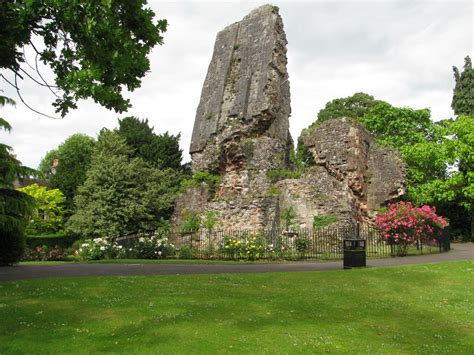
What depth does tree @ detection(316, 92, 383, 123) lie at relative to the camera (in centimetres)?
5088

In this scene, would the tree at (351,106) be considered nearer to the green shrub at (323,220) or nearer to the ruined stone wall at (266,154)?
the ruined stone wall at (266,154)

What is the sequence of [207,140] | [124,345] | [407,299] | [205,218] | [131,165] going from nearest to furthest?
[124,345] < [407,299] < [205,218] < [207,140] < [131,165]

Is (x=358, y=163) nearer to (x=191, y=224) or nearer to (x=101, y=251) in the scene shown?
(x=191, y=224)

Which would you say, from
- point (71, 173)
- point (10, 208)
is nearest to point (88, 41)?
point (10, 208)

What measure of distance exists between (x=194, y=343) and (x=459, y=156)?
34809 mm

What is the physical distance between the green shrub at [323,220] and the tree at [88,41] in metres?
18.0

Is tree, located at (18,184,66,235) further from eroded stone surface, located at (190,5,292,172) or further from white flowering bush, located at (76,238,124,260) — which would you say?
white flowering bush, located at (76,238,124,260)

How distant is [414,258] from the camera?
2002 centimetres

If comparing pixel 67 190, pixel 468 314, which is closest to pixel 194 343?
pixel 468 314

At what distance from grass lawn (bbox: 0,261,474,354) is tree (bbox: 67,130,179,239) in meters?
19.5

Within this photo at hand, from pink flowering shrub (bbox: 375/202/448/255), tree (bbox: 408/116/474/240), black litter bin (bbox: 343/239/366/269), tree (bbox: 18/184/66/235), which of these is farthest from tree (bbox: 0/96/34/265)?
tree (bbox: 408/116/474/240)

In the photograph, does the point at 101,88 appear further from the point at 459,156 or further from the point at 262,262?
the point at 459,156

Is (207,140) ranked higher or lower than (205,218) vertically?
higher

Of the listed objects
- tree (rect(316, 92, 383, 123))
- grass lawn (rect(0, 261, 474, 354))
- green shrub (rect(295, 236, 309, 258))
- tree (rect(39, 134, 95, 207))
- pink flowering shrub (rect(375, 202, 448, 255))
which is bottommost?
grass lawn (rect(0, 261, 474, 354))
